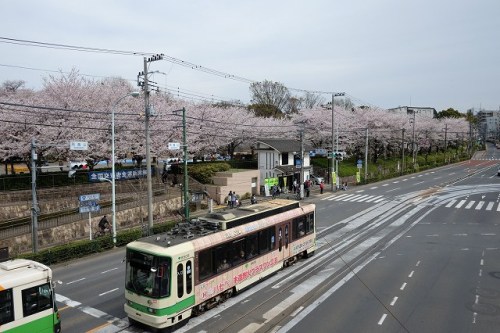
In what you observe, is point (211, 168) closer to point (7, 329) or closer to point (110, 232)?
point (110, 232)

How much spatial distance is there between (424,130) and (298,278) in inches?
3475

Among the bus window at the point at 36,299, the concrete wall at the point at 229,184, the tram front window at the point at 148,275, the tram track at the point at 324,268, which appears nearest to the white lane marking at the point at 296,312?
the tram track at the point at 324,268

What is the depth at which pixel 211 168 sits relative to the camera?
42.6m

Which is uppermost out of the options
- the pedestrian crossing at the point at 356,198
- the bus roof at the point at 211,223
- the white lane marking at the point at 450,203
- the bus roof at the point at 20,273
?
the bus roof at the point at 211,223

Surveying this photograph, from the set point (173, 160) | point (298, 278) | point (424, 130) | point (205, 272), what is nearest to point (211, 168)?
point (173, 160)

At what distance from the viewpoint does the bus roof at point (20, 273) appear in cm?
1039

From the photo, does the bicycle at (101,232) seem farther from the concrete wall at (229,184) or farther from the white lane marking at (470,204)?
the white lane marking at (470,204)

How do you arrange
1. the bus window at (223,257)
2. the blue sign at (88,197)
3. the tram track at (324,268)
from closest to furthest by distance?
the tram track at (324,268) → the bus window at (223,257) → the blue sign at (88,197)

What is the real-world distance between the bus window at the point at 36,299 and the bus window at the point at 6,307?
1.16 ft

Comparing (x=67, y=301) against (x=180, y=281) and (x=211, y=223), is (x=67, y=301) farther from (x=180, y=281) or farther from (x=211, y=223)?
(x=211, y=223)

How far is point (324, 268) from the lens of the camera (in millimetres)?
19406

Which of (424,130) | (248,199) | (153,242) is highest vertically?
(424,130)

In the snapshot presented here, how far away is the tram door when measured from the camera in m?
18.2

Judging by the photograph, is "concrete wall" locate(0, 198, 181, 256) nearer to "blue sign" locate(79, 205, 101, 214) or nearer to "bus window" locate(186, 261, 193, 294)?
"blue sign" locate(79, 205, 101, 214)
